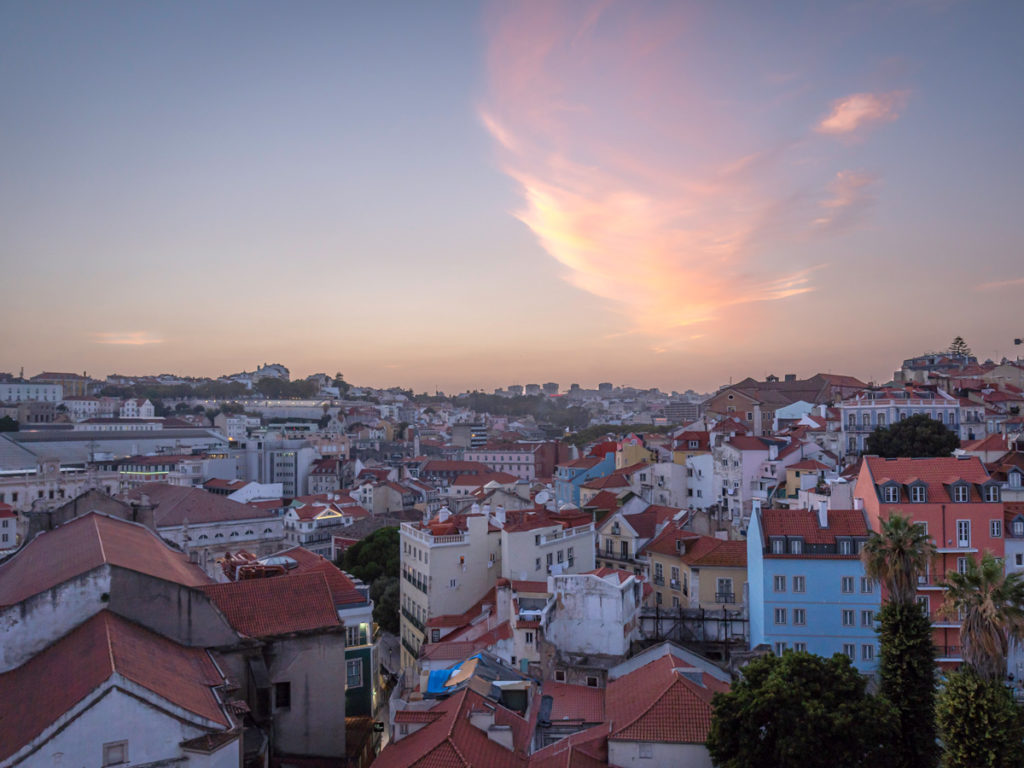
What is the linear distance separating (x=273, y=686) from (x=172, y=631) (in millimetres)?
3532

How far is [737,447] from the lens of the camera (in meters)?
50.3

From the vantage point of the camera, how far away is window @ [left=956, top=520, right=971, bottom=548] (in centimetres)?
3161

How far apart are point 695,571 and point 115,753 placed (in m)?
26.9

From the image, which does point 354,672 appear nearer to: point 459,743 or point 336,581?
point 336,581

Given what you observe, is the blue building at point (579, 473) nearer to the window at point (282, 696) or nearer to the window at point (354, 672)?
the window at point (354, 672)

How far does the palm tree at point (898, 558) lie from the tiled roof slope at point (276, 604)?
52.0 ft

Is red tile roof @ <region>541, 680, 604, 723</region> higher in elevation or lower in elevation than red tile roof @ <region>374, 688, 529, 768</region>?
lower

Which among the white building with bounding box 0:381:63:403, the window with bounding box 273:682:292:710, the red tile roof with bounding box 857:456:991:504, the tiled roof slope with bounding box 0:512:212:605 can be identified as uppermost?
the white building with bounding box 0:381:63:403

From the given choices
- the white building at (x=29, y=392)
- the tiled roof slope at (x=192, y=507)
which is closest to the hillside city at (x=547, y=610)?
the tiled roof slope at (x=192, y=507)

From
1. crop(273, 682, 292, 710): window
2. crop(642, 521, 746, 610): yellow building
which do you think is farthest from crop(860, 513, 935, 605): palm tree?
crop(273, 682, 292, 710): window

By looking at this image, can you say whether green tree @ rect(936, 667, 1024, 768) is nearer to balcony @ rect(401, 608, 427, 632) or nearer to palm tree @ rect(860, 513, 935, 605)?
palm tree @ rect(860, 513, 935, 605)

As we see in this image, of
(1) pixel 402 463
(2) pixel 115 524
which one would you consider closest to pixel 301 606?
(2) pixel 115 524

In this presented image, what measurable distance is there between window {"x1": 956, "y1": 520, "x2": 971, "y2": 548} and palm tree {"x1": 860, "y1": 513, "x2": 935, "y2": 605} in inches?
496

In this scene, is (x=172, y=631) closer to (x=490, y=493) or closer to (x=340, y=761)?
(x=340, y=761)
